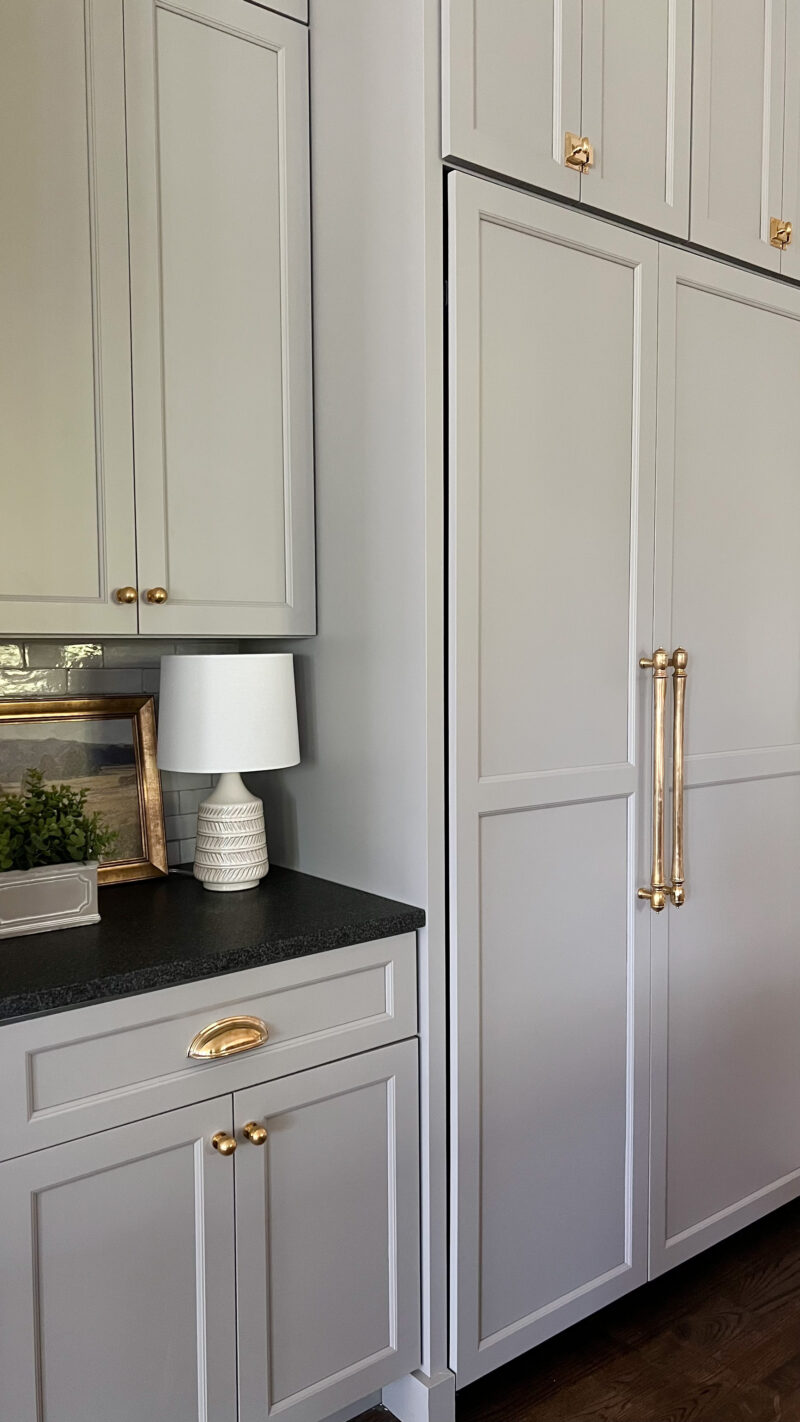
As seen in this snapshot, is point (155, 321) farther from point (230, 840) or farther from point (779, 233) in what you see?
point (779, 233)

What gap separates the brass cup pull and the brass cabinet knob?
11 cm

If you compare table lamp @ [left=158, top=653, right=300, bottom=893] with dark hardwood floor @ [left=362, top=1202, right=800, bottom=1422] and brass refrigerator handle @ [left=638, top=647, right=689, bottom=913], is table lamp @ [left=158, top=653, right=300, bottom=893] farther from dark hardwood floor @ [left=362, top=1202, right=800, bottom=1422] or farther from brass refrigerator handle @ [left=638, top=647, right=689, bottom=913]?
dark hardwood floor @ [left=362, top=1202, right=800, bottom=1422]

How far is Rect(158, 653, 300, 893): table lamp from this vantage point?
73.1 inches

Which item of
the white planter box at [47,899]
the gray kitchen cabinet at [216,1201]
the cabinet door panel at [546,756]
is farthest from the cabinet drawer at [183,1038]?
the white planter box at [47,899]

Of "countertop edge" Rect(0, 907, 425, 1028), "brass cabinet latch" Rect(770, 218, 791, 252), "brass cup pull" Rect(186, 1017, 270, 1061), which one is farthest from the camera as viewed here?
"brass cabinet latch" Rect(770, 218, 791, 252)

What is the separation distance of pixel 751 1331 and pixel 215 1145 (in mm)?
1256

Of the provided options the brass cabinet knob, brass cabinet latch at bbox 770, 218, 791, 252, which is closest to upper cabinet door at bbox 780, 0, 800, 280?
brass cabinet latch at bbox 770, 218, 791, 252

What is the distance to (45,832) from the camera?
5.57 feet

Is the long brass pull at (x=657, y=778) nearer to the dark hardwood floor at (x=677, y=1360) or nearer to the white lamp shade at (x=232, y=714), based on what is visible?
the white lamp shade at (x=232, y=714)

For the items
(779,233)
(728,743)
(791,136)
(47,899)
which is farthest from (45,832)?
(791,136)

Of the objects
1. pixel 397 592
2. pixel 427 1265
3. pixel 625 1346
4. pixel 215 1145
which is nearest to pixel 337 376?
pixel 397 592

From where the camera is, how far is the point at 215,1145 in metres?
1.57

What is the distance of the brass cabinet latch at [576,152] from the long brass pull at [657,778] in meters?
0.86

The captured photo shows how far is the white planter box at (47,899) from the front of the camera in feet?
5.31
